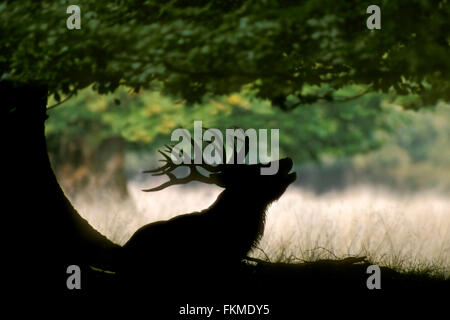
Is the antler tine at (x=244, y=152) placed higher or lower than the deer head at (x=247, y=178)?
higher

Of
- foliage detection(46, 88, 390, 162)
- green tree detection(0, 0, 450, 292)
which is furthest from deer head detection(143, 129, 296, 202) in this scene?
foliage detection(46, 88, 390, 162)

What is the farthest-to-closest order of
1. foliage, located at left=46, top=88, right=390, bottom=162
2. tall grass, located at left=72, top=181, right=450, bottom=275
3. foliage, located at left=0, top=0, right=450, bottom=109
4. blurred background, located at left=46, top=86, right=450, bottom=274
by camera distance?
foliage, located at left=46, top=88, right=390, bottom=162, blurred background, located at left=46, top=86, right=450, bottom=274, tall grass, located at left=72, top=181, right=450, bottom=275, foliage, located at left=0, top=0, right=450, bottom=109

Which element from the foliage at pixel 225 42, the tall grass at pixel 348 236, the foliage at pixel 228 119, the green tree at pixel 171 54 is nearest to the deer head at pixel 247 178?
the tall grass at pixel 348 236

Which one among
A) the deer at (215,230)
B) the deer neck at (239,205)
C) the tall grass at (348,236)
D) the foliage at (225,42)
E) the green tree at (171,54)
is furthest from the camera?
the tall grass at (348,236)

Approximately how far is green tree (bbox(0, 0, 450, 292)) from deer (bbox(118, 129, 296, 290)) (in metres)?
0.59

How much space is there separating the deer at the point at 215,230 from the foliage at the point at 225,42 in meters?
1.84

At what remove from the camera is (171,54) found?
7.63m

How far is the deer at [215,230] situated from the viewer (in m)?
5.35

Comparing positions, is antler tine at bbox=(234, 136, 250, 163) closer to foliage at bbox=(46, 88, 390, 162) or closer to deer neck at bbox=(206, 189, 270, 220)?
deer neck at bbox=(206, 189, 270, 220)

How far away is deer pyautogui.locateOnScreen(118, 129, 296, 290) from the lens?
5.35m

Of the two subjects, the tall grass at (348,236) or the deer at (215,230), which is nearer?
the deer at (215,230)

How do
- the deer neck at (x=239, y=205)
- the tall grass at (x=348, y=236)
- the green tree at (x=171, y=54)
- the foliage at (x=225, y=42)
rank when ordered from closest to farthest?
the deer neck at (x=239, y=205) < the green tree at (x=171, y=54) < the foliage at (x=225, y=42) < the tall grass at (x=348, y=236)

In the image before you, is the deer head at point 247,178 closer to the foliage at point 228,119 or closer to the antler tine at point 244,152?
the antler tine at point 244,152
